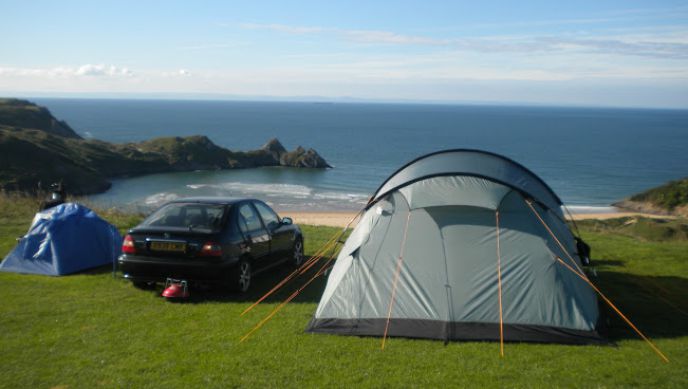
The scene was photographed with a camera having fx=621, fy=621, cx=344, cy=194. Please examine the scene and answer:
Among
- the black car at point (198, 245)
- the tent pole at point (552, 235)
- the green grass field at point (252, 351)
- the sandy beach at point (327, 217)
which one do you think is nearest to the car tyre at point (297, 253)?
the black car at point (198, 245)

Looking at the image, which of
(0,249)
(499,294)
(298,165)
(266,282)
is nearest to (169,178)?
(298,165)

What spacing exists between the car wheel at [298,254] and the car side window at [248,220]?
1604 mm

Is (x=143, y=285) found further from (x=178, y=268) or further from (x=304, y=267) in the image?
(x=304, y=267)

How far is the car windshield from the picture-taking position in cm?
980

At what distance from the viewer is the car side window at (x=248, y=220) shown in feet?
34.0

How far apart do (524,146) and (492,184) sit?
9643 cm

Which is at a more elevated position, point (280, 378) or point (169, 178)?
point (280, 378)

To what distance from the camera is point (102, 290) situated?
10219 millimetres

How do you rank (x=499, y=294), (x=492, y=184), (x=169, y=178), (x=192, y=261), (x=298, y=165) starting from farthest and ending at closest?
(x=298, y=165), (x=169, y=178), (x=192, y=261), (x=492, y=184), (x=499, y=294)

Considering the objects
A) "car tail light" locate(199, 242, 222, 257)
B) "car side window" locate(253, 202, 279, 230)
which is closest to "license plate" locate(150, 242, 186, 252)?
"car tail light" locate(199, 242, 222, 257)

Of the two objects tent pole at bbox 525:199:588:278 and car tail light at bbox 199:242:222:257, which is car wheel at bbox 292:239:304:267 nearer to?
car tail light at bbox 199:242:222:257

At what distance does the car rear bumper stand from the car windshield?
56 cm

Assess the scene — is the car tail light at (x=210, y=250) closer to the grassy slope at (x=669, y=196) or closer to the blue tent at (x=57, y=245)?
the blue tent at (x=57, y=245)

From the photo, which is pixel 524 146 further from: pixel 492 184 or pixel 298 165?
pixel 492 184
